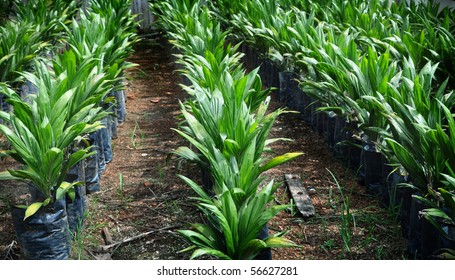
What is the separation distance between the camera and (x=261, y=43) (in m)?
6.10

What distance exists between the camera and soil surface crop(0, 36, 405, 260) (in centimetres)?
320

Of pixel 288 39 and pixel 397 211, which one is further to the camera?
pixel 288 39

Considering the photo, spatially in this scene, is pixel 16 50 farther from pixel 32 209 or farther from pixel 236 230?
pixel 236 230

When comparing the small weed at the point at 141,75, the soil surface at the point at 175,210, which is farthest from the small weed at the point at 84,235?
the small weed at the point at 141,75

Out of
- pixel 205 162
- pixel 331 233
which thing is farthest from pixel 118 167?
pixel 331 233

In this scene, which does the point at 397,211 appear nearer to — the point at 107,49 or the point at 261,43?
the point at 107,49

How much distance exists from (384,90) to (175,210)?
48.4 inches

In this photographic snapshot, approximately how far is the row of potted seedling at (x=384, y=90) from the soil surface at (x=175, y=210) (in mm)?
131

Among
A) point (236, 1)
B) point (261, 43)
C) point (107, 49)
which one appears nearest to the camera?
point (107, 49)

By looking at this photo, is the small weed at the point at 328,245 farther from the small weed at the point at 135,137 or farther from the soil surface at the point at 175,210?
the small weed at the point at 135,137

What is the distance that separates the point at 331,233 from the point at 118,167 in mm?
1577

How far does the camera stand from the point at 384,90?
11.9ft

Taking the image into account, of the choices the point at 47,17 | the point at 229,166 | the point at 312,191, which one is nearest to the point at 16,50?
the point at 47,17

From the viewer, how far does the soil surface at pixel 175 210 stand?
320cm
